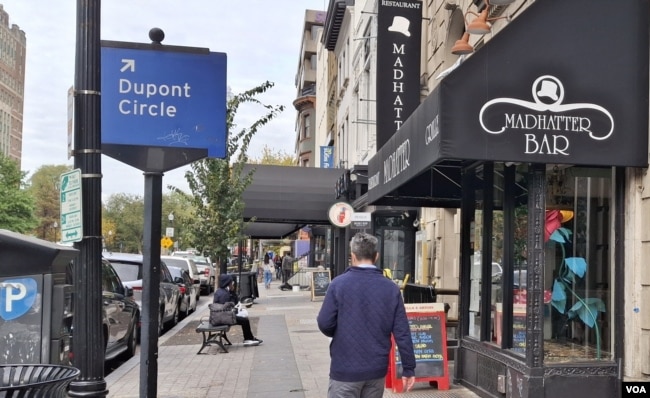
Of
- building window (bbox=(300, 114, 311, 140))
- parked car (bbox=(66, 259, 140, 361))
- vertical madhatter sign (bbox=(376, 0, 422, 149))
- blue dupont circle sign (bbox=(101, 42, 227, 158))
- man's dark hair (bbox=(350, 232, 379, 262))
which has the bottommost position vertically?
parked car (bbox=(66, 259, 140, 361))

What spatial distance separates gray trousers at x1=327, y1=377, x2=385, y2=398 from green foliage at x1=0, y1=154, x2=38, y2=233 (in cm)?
6446

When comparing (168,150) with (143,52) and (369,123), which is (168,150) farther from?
(369,123)

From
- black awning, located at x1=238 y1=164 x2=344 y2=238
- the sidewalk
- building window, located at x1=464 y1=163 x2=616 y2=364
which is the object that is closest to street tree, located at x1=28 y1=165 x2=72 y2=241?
black awning, located at x1=238 y1=164 x2=344 y2=238

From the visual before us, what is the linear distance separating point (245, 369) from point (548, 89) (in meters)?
Answer: 5.91

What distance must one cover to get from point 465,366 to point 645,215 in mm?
2818

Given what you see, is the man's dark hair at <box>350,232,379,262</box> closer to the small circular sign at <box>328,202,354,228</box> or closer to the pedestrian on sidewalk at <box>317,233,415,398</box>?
the pedestrian on sidewalk at <box>317,233,415,398</box>

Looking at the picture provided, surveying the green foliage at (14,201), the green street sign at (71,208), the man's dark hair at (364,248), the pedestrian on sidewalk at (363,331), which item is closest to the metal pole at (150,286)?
the green street sign at (71,208)

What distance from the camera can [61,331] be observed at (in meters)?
4.77

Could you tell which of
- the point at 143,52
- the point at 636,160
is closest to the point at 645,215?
the point at 636,160

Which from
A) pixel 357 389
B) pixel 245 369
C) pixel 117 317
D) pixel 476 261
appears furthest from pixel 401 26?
Answer: pixel 357 389

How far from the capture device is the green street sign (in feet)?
16.7

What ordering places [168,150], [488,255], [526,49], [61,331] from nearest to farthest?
[61,331]
[526,49]
[168,150]
[488,255]

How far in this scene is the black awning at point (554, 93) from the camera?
5.92 meters

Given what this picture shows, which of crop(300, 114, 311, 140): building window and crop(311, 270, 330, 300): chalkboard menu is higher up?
crop(300, 114, 311, 140): building window
